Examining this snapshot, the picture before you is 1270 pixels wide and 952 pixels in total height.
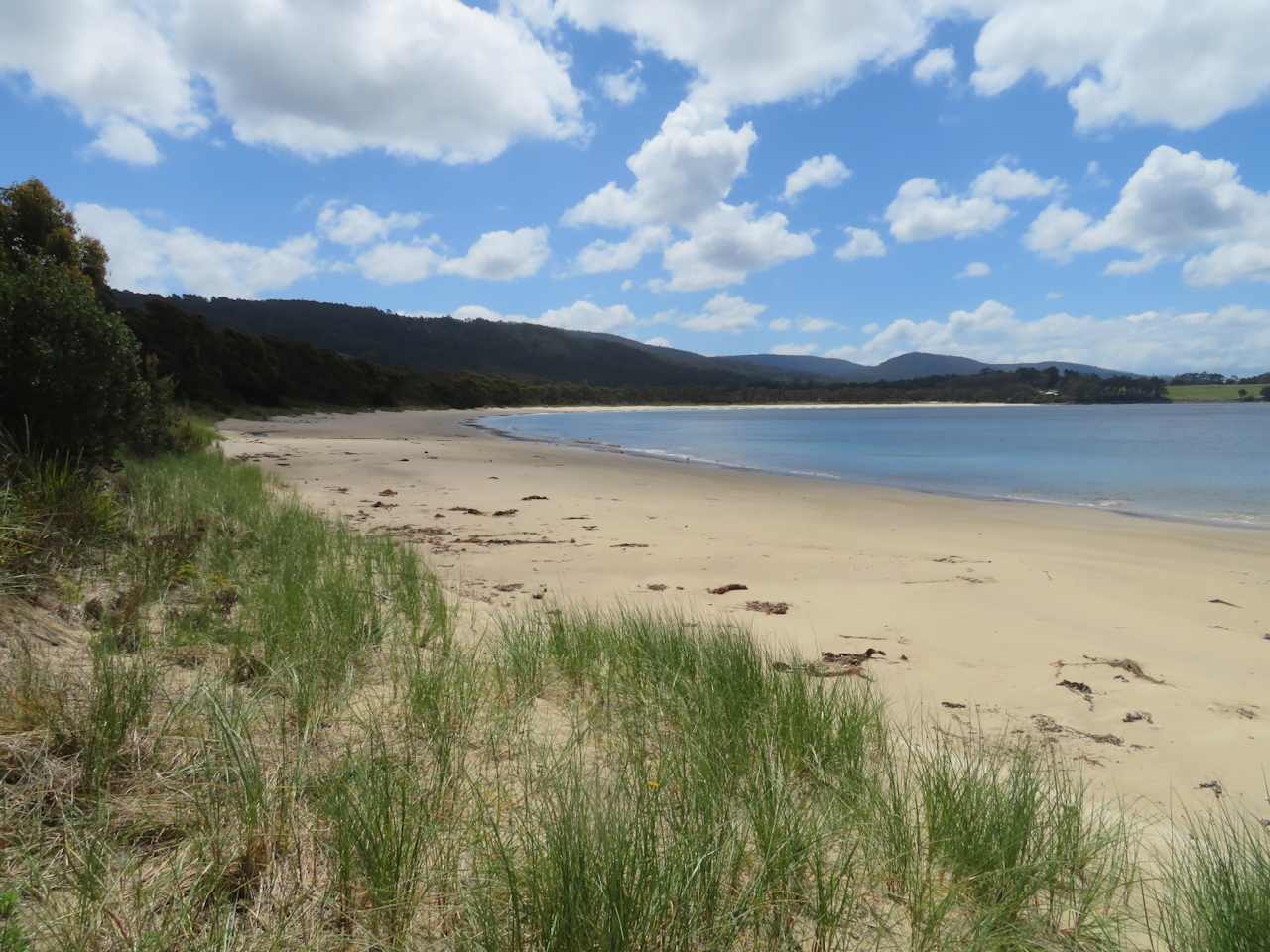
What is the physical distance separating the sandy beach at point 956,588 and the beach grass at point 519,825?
2.52 ft

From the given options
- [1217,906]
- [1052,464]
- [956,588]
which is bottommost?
[1052,464]

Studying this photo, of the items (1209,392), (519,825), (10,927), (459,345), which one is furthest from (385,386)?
(1209,392)

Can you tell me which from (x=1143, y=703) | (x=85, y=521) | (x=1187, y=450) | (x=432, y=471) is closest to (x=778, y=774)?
(x=1143, y=703)

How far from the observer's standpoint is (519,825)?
2117 millimetres

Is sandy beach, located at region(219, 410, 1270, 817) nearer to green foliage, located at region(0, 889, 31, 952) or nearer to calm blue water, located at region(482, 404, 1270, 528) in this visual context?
calm blue water, located at region(482, 404, 1270, 528)

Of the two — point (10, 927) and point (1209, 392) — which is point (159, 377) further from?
point (1209, 392)

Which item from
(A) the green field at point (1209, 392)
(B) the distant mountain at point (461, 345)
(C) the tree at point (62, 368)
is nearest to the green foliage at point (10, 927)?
(C) the tree at point (62, 368)

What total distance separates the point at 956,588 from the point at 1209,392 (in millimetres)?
140744

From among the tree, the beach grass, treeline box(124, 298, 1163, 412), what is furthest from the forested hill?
the beach grass

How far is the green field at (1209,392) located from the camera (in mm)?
108831

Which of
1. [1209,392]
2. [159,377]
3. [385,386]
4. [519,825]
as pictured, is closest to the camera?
[519,825]

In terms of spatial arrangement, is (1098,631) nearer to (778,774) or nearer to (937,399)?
(778,774)

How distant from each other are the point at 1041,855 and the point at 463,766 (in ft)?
6.10

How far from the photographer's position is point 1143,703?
13.6 ft
